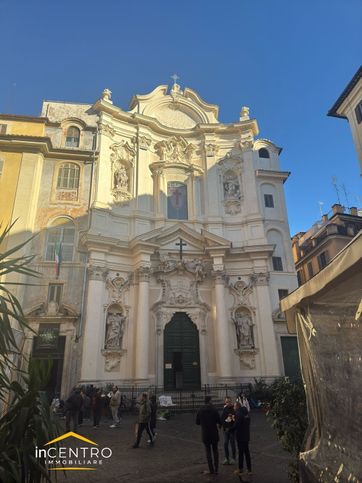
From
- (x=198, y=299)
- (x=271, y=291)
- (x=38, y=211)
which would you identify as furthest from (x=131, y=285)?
(x=271, y=291)

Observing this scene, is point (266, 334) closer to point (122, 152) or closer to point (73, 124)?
point (122, 152)

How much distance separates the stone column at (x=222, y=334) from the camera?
18.0 m

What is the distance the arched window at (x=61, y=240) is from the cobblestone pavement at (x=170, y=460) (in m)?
9.73

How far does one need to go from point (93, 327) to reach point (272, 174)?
15.9m

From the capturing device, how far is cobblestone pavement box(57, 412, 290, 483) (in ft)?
20.1

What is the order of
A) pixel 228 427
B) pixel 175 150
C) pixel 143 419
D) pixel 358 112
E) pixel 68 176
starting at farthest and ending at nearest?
pixel 175 150 → pixel 68 176 → pixel 358 112 → pixel 143 419 → pixel 228 427

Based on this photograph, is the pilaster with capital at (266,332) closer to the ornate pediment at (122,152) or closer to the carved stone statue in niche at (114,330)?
the carved stone statue in niche at (114,330)

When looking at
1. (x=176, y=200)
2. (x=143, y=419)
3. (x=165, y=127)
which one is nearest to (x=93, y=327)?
(x=143, y=419)

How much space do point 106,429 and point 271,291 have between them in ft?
41.4

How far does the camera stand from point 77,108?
902 inches

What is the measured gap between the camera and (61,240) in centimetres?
1880

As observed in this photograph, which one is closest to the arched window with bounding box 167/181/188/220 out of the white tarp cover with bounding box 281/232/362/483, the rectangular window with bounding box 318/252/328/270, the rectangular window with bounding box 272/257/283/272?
the rectangular window with bounding box 272/257/283/272

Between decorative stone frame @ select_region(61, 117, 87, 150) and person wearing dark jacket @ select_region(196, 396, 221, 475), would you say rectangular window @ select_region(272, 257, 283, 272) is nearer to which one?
decorative stone frame @ select_region(61, 117, 87, 150)

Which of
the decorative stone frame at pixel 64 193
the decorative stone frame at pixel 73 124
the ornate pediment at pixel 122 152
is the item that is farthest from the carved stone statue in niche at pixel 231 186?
the decorative stone frame at pixel 73 124
